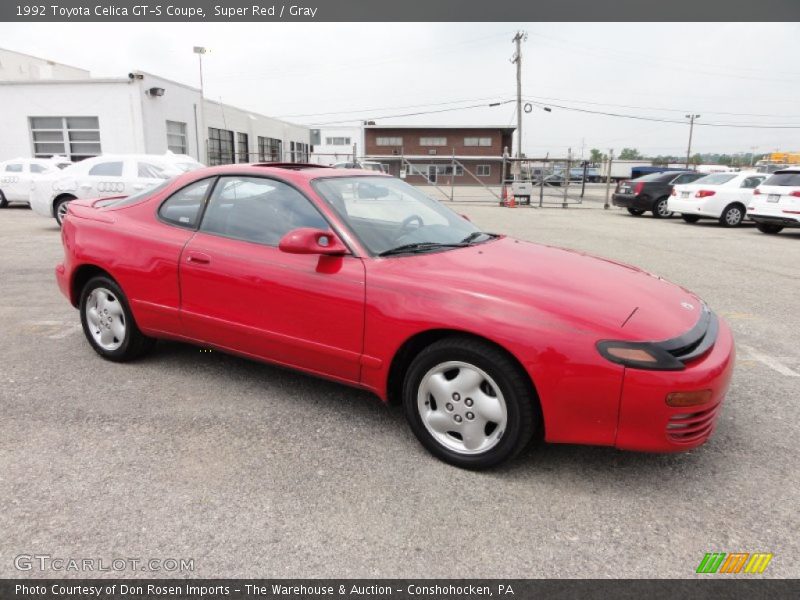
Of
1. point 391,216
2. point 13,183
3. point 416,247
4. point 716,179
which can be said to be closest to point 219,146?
point 13,183

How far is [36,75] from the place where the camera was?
3962 cm

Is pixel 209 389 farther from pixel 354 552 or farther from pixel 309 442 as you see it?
pixel 354 552

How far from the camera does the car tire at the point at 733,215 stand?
50.3 feet

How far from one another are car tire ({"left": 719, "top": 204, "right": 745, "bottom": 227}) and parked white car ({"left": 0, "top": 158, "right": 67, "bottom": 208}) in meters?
18.6

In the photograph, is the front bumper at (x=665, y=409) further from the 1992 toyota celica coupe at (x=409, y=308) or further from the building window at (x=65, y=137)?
the building window at (x=65, y=137)

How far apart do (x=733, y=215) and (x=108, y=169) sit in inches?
610

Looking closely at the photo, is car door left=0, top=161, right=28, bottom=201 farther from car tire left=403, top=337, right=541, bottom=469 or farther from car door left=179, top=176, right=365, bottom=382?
car tire left=403, top=337, right=541, bottom=469

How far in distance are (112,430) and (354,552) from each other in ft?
5.64

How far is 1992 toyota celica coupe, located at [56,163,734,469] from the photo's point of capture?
251 centimetres

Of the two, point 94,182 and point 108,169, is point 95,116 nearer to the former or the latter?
point 108,169

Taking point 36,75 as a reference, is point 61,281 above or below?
below

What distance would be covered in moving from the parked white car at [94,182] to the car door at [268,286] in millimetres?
8760

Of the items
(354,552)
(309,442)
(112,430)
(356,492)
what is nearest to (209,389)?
(112,430)

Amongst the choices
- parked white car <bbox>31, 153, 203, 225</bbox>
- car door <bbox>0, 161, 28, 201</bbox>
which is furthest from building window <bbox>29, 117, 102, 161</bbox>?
parked white car <bbox>31, 153, 203, 225</bbox>
